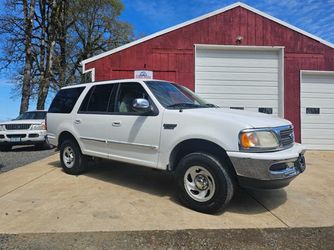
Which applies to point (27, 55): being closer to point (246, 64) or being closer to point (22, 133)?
point (22, 133)

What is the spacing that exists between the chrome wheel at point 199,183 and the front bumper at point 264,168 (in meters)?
0.45

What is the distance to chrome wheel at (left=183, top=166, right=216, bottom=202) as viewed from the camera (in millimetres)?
4690

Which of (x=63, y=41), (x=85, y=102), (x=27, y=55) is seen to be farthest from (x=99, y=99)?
(x=63, y=41)

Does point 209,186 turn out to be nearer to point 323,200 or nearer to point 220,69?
point 323,200

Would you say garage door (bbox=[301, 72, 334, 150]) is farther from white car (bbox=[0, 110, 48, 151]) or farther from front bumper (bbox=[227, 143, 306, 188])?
white car (bbox=[0, 110, 48, 151])

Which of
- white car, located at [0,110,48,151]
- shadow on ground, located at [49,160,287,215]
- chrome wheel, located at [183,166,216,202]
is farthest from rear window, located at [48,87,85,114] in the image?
white car, located at [0,110,48,151]

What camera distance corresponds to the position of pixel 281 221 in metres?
4.48

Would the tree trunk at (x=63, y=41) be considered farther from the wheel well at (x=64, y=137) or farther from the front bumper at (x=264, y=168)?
the front bumper at (x=264, y=168)

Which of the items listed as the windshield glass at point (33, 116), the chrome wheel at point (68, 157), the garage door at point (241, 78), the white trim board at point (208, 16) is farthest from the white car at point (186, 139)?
the windshield glass at point (33, 116)

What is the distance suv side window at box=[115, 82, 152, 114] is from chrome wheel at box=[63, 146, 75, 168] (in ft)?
5.93

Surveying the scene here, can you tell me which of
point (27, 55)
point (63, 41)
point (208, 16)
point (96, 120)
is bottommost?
point (96, 120)

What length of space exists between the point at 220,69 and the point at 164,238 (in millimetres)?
9045

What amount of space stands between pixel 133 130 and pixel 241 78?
742 centimetres

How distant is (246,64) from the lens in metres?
12.1
